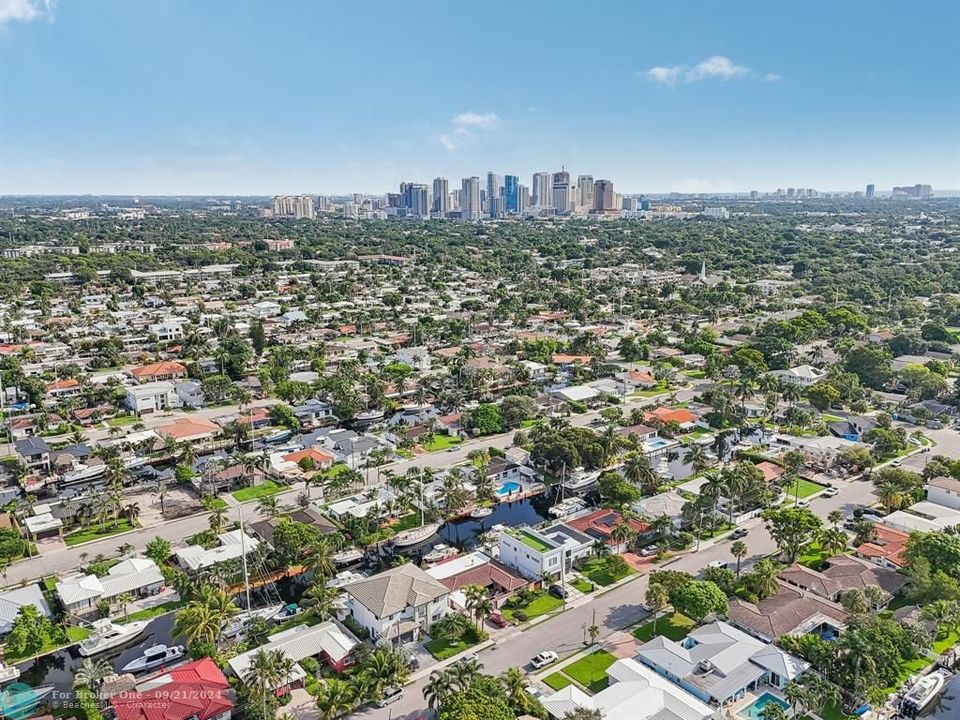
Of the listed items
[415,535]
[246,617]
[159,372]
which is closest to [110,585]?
[246,617]

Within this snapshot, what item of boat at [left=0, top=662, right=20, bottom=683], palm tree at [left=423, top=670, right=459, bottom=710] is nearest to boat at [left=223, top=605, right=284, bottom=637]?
boat at [left=0, top=662, right=20, bottom=683]

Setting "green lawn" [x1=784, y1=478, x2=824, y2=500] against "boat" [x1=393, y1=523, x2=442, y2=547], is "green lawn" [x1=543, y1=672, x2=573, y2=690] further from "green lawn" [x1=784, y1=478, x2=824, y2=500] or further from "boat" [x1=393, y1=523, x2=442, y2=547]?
"green lawn" [x1=784, y1=478, x2=824, y2=500]

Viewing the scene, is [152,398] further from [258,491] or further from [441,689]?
[441,689]

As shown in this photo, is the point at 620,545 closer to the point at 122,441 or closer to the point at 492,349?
the point at 122,441

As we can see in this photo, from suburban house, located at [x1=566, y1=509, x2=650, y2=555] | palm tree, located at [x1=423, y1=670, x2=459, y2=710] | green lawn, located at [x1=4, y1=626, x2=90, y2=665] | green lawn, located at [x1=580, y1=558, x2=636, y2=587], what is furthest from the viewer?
suburban house, located at [x1=566, y1=509, x2=650, y2=555]

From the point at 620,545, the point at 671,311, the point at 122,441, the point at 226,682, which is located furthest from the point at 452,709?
the point at 671,311

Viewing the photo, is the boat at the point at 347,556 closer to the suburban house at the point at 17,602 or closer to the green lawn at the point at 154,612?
the green lawn at the point at 154,612
